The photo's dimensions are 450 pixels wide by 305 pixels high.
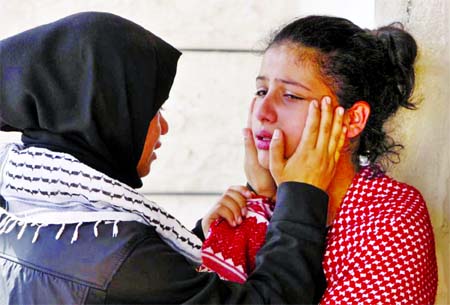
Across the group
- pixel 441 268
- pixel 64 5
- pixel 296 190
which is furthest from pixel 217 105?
pixel 296 190

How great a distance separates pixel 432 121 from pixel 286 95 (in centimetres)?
41

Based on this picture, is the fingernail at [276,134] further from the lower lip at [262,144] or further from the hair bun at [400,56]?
the hair bun at [400,56]

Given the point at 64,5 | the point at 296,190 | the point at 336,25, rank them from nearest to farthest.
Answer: the point at 296,190, the point at 336,25, the point at 64,5

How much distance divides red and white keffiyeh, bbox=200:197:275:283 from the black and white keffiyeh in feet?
0.53

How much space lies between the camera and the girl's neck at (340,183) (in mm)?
1473

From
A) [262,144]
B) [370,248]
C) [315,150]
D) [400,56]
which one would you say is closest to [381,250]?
[370,248]

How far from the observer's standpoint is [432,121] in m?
1.65

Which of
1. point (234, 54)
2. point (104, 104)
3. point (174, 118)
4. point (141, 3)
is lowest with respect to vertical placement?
point (174, 118)

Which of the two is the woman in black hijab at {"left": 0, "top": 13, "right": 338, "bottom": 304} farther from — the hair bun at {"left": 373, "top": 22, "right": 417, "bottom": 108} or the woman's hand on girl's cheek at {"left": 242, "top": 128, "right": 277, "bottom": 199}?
the hair bun at {"left": 373, "top": 22, "right": 417, "bottom": 108}

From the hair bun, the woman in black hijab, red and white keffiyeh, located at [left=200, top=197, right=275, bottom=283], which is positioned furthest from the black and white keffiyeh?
the hair bun

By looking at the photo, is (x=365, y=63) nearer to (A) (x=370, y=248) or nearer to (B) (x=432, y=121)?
(B) (x=432, y=121)

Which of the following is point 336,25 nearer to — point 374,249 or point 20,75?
point 374,249

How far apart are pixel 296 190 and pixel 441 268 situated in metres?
0.59

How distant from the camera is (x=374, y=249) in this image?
51.3 inches
